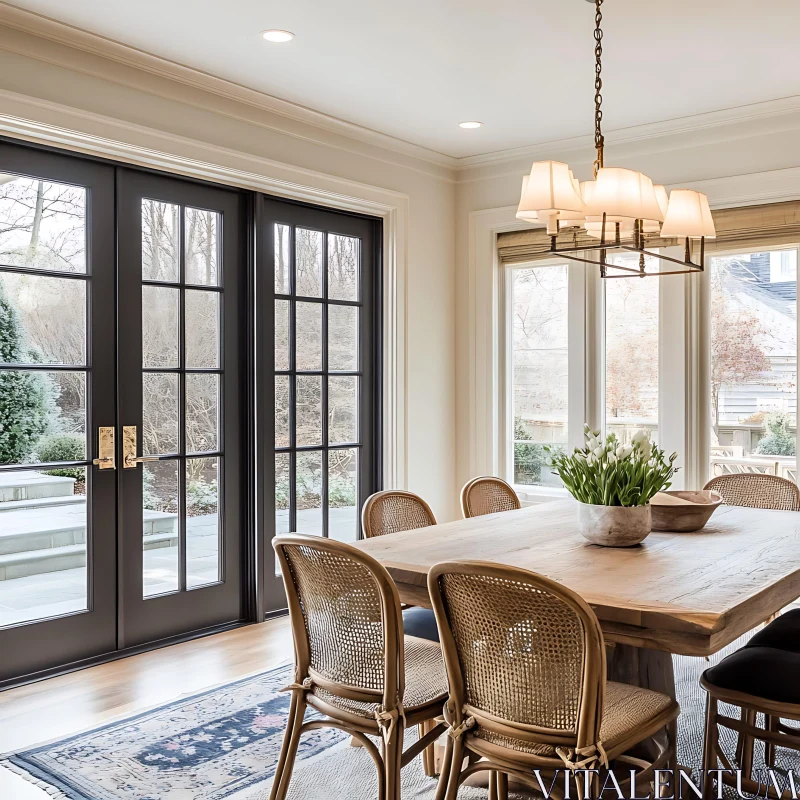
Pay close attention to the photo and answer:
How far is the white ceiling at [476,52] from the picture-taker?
10.3ft

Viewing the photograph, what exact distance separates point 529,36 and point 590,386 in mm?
2248

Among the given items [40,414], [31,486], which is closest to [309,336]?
[40,414]

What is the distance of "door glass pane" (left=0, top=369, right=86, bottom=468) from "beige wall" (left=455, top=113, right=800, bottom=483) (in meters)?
2.60

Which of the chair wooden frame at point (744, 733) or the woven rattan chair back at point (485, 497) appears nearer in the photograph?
the chair wooden frame at point (744, 733)

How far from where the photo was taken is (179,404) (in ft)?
13.0

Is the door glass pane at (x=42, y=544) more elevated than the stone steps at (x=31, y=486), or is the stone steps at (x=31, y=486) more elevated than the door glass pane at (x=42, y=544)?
the stone steps at (x=31, y=486)

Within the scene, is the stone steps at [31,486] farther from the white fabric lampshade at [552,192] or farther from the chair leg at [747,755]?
the chair leg at [747,755]

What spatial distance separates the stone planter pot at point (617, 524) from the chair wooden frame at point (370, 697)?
786mm

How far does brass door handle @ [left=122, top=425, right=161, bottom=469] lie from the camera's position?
3.71 m

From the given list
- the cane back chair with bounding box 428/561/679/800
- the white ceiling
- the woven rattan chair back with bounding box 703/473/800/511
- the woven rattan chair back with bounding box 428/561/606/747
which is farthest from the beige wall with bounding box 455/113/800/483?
the woven rattan chair back with bounding box 428/561/606/747

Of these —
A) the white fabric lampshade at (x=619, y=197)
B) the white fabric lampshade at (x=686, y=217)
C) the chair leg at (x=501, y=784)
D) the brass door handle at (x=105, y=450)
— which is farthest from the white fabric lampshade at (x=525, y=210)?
the brass door handle at (x=105, y=450)

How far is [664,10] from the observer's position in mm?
3107

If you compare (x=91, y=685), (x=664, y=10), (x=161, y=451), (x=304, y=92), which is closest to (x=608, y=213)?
(x=664, y=10)

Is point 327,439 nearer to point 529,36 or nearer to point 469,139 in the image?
point 469,139
